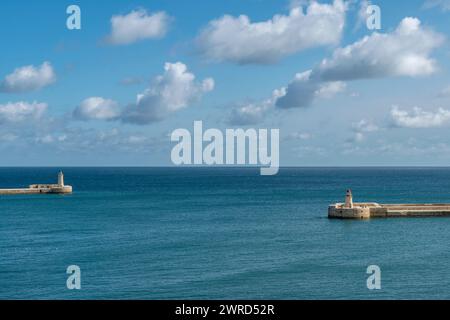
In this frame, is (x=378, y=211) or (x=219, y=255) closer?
(x=219, y=255)

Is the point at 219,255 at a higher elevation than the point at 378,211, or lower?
lower

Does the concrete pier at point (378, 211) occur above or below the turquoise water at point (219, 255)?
above

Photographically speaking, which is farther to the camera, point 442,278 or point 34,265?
point 34,265

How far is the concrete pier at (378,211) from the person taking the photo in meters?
76.9

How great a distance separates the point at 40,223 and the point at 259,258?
132ft

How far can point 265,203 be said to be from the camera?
4496 inches

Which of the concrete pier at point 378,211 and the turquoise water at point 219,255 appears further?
the concrete pier at point 378,211

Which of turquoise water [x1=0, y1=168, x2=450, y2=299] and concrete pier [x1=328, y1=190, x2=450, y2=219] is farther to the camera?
concrete pier [x1=328, y1=190, x2=450, y2=219]

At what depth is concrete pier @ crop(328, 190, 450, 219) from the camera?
252 feet

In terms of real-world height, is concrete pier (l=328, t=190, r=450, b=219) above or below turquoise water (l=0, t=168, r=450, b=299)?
above

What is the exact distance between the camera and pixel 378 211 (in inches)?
3115
